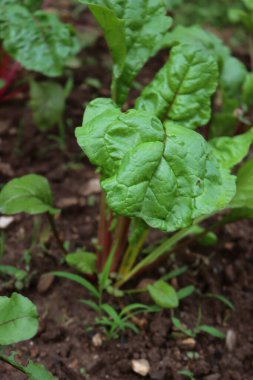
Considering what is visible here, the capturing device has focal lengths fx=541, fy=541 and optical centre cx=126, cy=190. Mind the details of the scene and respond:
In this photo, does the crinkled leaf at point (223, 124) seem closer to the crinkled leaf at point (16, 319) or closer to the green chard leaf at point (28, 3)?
the green chard leaf at point (28, 3)

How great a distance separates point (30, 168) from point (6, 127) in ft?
0.85

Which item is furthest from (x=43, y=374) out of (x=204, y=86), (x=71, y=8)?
(x=71, y=8)

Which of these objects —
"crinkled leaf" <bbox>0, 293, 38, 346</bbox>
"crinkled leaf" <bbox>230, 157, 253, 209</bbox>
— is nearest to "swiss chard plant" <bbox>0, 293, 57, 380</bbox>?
"crinkled leaf" <bbox>0, 293, 38, 346</bbox>

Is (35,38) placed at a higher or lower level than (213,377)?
higher

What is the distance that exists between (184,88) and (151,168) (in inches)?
15.2

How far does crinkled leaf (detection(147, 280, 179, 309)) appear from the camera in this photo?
1.58m

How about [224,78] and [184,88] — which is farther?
[224,78]

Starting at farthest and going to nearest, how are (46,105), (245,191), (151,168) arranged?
1. (46,105)
2. (245,191)
3. (151,168)

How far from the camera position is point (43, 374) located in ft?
4.15

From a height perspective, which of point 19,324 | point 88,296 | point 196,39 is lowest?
point 88,296

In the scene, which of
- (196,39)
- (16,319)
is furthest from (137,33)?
(16,319)

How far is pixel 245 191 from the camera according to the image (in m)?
1.51

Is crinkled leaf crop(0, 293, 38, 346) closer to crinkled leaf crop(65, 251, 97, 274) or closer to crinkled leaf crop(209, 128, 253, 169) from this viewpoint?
crinkled leaf crop(65, 251, 97, 274)

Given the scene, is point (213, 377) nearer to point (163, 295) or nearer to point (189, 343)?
point (189, 343)
